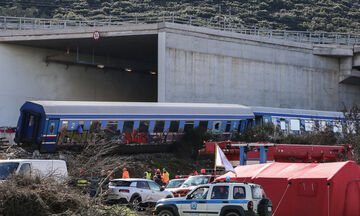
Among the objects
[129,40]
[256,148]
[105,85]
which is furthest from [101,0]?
[256,148]

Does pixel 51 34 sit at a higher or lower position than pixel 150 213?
higher

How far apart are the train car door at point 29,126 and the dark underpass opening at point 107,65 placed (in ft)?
42.4

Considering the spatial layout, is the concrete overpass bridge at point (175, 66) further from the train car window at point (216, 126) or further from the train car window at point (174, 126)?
the train car window at point (174, 126)

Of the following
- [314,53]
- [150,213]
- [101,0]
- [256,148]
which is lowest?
[150,213]

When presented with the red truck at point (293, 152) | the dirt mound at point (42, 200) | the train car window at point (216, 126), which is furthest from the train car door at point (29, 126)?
the dirt mound at point (42, 200)

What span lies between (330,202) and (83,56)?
3699cm

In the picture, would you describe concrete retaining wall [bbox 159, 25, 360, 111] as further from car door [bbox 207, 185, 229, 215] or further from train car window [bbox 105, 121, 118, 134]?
car door [bbox 207, 185, 229, 215]

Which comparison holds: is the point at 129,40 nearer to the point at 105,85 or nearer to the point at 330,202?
the point at 105,85

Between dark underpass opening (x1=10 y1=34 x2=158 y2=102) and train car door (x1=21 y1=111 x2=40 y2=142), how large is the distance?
12938 millimetres

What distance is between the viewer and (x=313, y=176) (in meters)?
17.5

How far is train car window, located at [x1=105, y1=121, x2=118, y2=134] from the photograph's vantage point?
33.0 meters

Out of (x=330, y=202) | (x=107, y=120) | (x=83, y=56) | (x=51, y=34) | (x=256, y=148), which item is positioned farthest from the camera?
(x=83, y=56)

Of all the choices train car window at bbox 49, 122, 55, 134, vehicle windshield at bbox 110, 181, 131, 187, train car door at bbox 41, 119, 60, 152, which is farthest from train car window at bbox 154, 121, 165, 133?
vehicle windshield at bbox 110, 181, 131, 187

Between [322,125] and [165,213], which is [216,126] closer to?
[322,125]
